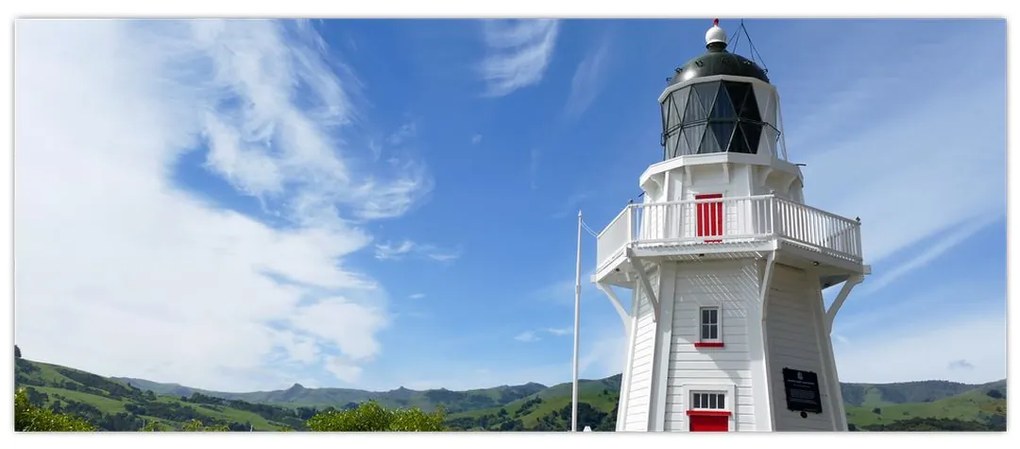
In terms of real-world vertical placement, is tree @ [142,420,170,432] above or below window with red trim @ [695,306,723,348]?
below

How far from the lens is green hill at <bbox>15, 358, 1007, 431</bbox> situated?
28.3 ft

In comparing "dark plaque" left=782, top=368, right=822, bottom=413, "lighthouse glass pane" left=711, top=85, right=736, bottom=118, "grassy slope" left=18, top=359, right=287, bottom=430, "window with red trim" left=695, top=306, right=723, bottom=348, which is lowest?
"grassy slope" left=18, top=359, right=287, bottom=430

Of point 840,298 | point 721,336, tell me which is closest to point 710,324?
point 721,336

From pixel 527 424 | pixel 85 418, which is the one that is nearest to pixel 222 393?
pixel 85 418

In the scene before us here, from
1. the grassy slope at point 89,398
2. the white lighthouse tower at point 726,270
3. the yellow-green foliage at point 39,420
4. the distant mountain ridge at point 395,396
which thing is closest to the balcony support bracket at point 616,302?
the white lighthouse tower at point 726,270

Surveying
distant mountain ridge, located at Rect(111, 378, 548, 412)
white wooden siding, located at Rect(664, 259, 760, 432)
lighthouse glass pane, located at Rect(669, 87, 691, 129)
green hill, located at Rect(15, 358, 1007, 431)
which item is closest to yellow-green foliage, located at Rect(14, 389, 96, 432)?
green hill, located at Rect(15, 358, 1007, 431)

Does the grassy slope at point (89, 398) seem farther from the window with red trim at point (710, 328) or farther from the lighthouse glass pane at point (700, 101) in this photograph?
the lighthouse glass pane at point (700, 101)

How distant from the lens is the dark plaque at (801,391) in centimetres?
927

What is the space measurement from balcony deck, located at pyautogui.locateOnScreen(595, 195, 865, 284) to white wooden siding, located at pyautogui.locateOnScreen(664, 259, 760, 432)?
0.90ft

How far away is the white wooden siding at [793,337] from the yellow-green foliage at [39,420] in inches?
252

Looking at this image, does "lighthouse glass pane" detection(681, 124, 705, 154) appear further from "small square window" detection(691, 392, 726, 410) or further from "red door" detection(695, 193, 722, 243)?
"small square window" detection(691, 392, 726, 410)

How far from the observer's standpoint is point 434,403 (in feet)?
36.9

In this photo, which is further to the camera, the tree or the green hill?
the tree
